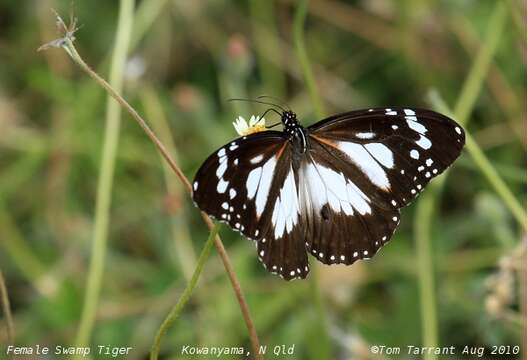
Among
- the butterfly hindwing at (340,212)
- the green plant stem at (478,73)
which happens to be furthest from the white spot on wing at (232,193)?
the green plant stem at (478,73)

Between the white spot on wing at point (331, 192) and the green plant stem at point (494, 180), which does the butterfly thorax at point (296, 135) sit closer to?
the white spot on wing at point (331, 192)

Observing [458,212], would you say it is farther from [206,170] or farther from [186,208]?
[206,170]

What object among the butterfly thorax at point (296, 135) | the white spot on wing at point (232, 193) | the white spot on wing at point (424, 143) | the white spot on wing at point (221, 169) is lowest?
the white spot on wing at point (232, 193)

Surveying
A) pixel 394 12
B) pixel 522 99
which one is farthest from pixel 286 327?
pixel 394 12

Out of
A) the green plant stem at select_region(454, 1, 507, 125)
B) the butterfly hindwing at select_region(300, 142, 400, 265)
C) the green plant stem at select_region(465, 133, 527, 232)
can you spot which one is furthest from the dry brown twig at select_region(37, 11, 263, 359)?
the green plant stem at select_region(454, 1, 507, 125)

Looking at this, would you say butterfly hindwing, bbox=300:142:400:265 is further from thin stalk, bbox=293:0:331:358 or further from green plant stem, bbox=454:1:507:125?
green plant stem, bbox=454:1:507:125
